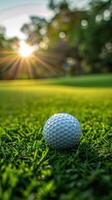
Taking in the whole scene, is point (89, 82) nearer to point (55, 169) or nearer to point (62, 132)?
point (62, 132)

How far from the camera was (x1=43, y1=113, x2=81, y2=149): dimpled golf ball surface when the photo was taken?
2.63 metres

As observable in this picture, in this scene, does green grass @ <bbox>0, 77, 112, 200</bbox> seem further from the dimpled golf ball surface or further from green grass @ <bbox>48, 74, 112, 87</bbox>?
green grass @ <bbox>48, 74, 112, 87</bbox>

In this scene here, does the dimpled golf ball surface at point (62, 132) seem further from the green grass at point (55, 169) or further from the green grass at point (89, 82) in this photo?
the green grass at point (89, 82)

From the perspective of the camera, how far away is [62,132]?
269cm

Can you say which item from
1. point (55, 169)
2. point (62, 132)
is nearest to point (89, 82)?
point (62, 132)

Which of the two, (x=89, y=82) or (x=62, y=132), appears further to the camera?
(x=89, y=82)

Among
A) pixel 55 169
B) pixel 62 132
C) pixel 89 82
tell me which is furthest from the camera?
pixel 89 82

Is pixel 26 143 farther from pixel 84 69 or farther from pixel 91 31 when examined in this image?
pixel 84 69

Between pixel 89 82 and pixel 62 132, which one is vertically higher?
pixel 62 132

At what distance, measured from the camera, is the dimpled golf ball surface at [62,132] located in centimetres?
263

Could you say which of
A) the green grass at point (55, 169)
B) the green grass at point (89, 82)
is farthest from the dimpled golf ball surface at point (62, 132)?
the green grass at point (89, 82)

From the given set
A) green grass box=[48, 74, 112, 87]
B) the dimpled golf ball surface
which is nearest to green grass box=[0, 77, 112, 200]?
the dimpled golf ball surface

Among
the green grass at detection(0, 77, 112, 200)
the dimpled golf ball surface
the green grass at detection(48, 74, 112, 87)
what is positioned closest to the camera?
the green grass at detection(0, 77, 112, 200)

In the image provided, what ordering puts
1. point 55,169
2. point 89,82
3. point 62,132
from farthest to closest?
point 89,82
point 62,132
point 55,169
